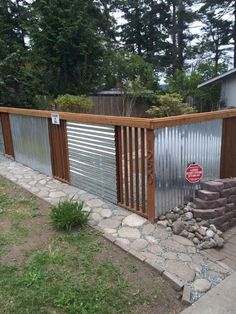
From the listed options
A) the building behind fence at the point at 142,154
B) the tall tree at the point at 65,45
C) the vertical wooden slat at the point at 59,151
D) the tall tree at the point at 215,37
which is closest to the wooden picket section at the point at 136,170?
the building behind fence at the point at 142,154

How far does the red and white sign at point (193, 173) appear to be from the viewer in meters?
3.80

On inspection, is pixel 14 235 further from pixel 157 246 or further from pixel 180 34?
pixel 180 34

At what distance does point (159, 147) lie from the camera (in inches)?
134

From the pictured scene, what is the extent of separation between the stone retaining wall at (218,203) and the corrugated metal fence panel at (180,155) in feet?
0.53

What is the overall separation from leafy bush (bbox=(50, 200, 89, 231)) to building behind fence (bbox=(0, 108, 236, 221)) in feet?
2.47

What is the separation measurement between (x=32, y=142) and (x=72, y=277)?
12.1ft

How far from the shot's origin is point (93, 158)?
14.0 feet

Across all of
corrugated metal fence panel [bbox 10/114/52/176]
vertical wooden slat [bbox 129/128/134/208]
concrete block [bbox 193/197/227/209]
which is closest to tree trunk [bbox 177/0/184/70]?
corrugated metal fence panel [bbox 10/114/52/176]

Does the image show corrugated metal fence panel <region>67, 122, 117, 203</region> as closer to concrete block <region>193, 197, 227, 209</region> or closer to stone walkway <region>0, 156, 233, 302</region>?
stone walkway <region>0, 156, 233, 302</region>

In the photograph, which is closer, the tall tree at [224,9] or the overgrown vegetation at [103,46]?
the overgrown vegetation at [103,46]

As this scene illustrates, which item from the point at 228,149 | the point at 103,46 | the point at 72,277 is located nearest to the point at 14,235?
the point at 72,277

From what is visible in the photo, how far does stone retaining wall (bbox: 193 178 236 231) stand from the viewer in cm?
367

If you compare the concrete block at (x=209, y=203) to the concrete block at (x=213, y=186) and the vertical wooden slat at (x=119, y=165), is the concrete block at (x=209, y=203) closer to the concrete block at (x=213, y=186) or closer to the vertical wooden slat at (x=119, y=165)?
the concrete block at (x=213, y=186)

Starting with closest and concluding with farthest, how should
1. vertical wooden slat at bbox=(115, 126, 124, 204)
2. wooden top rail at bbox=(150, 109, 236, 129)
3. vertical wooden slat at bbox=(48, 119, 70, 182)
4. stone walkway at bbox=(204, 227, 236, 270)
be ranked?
stone walkway at bbox=(204, 227, 236, 270) → wooden top rail at bbox=(150, 109, 236, 129) → vertical wooden slat at bbox=(115, 126, 124, 204) → vertical wooden slat at bbox=(48, 119, 70, 182)
